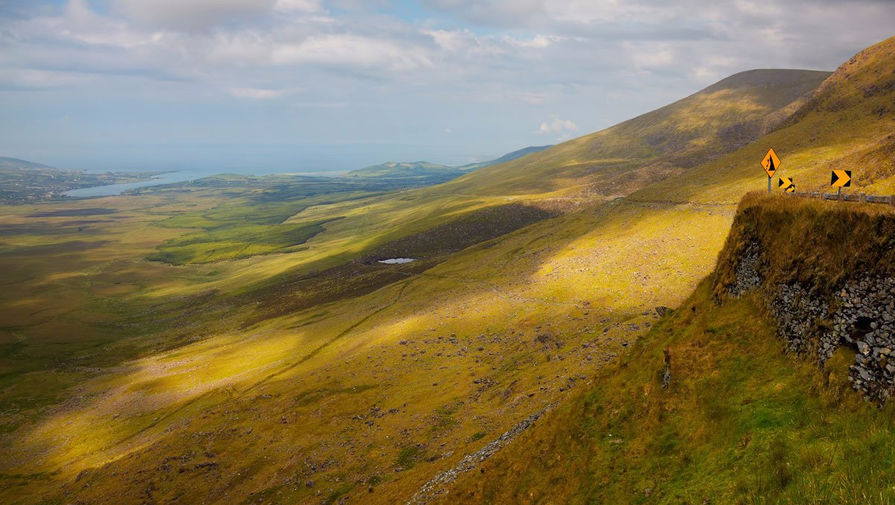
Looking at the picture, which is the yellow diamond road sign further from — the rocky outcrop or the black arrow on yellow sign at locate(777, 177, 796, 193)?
the rocky outcrop

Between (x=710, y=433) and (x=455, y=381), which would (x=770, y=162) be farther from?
(x=455, y=381)

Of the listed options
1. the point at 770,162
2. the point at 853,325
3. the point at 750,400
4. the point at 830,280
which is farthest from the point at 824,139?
the point at 750,400

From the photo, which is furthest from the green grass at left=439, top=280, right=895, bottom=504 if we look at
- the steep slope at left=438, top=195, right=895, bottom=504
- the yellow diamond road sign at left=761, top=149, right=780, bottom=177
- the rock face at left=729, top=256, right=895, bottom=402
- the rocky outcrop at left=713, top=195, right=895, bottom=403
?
the yellow diamond road sign at left=761, top=149, right=780, bottom=177

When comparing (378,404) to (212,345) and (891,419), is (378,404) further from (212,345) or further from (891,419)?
(212,345)

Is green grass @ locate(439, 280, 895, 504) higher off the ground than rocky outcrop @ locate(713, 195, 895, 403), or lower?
lower

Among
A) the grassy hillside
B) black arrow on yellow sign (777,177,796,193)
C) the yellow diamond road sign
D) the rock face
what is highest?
the yellow diamond road sign

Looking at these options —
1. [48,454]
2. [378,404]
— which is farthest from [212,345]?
[378,404]

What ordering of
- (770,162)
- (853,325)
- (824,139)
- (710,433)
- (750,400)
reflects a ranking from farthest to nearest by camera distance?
(824,139), (770,162), (710,433), (750,400), (853,325)

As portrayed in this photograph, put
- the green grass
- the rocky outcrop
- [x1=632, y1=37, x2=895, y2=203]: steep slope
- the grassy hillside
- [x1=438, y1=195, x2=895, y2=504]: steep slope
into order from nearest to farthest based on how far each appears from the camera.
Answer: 1. the green grass
2. [x1=438, y1=195, x2=895, y2=504]: steep slope
3. the rocky outcrop
4. the grassy hillside
5. [x1=632, y1=37, x2=895, y2=203]: steep slope
